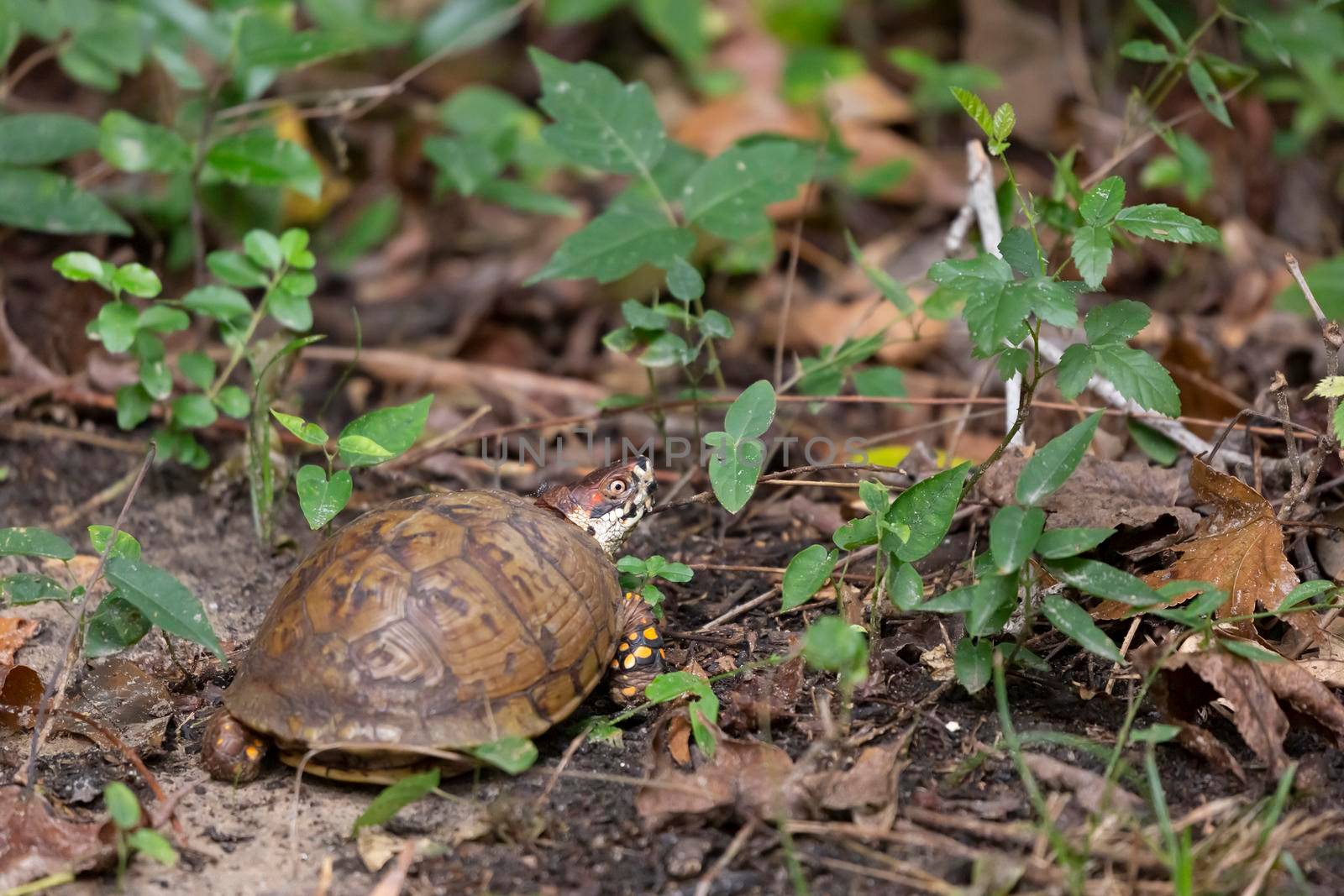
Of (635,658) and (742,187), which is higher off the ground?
(742,187)

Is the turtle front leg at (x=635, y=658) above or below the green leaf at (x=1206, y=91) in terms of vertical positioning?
below

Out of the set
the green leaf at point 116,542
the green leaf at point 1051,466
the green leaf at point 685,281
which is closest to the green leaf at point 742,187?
the green leaf at point 685,281

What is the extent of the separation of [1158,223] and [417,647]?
1.89m

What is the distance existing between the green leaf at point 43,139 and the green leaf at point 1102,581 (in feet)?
12.2

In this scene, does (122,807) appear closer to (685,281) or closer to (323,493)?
(323,493)

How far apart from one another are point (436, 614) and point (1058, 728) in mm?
1408

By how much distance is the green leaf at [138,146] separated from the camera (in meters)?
4.16

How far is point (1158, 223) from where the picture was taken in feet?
8.77

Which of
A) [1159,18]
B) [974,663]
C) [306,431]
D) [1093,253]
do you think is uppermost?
[1159,18]

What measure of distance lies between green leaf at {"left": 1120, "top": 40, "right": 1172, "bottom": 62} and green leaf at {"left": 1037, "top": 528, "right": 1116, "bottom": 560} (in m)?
1.73

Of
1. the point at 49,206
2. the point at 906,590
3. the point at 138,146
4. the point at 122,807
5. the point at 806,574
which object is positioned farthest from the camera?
the point at 49,206

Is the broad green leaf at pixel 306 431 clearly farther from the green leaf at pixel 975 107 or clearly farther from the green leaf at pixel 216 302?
the green leaf at pixel 975 107

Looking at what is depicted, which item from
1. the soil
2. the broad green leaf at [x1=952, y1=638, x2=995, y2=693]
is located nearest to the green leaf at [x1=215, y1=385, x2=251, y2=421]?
the soil

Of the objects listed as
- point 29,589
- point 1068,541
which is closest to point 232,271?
point 29,589
